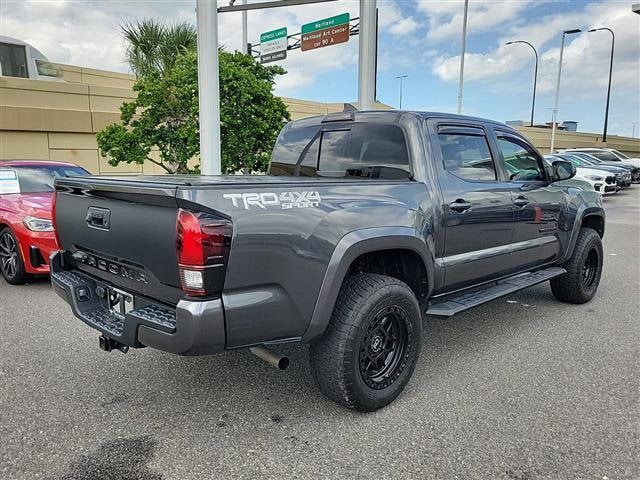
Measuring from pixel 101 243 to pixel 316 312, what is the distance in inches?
51.4

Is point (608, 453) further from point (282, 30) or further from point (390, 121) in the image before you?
point (282, 30)

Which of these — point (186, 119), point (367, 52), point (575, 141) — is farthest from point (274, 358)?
point (575, 141)

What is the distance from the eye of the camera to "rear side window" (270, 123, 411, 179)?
378 cm

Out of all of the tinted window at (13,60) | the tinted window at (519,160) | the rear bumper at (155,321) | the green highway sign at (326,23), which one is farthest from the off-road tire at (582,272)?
the tinted window at (13,60)

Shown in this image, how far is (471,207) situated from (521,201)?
0.80 meters

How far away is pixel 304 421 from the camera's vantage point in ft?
10.1

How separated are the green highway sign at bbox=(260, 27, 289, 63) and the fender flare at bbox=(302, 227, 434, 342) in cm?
1648

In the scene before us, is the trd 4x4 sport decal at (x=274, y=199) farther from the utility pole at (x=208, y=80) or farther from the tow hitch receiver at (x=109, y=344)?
the utility pole at (x=208, y=80)

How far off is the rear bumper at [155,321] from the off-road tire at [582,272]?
419 centimetres

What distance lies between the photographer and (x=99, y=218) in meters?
2.95

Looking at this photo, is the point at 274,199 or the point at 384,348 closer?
the point at 274,199

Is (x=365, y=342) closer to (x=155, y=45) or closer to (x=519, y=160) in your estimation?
(x=519, y=160)

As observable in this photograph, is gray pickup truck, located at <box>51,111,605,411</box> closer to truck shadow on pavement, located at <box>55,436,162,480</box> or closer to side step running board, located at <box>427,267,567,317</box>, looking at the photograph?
side step running board, located at <box>427,267,567,317</box>

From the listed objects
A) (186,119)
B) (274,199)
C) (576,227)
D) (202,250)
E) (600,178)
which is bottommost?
(600,178)
